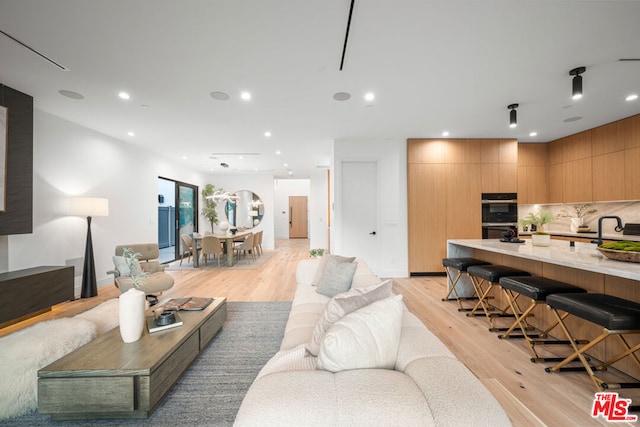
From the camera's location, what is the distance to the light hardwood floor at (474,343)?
1.65 m

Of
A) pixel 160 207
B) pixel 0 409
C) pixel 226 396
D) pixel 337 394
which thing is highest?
pixel 160 207

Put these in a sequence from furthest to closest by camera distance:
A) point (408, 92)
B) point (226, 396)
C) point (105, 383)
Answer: point (408, 92) → point (226, 396) → point (105, 383)

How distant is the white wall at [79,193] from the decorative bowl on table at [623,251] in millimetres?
6617

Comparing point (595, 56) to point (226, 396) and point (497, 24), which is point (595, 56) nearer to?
point (497, 24)

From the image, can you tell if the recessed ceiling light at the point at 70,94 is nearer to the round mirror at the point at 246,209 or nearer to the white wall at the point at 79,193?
the white wall at the point at 79,193

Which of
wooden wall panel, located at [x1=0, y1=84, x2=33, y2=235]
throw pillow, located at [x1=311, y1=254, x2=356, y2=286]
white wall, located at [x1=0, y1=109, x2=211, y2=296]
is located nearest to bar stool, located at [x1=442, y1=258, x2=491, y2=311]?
throw pillow, located at [x1=311, y1=254, x2=356, y2=286]

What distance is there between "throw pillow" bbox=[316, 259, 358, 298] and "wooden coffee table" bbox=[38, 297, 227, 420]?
1.43 meters

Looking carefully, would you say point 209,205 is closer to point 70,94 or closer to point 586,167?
point 70,94

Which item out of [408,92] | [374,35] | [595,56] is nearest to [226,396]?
[374,35]

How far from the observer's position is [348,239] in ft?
17.7

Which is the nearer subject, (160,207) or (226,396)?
(226,396)

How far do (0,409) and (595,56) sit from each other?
18.3ft

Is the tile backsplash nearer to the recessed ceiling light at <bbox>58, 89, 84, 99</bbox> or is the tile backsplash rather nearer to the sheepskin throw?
the sheepskin throw

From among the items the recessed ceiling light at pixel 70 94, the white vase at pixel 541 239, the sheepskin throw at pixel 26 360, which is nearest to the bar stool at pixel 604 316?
the white vase at pixel 541 239
